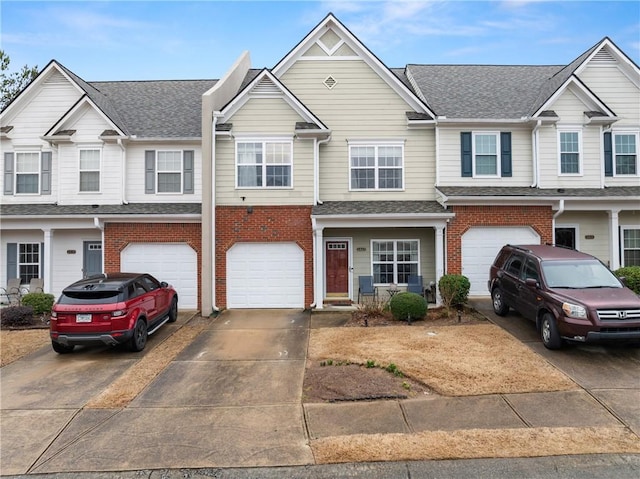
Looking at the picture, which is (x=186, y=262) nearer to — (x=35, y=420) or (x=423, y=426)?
(x=35, y=420)

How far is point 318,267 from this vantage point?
13617mm

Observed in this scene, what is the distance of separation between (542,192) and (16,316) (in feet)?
57.1

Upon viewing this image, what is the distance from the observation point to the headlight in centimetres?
793

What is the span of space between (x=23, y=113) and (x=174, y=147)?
6.04 metres

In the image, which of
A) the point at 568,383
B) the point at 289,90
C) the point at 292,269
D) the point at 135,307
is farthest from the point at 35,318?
the point at 568,383

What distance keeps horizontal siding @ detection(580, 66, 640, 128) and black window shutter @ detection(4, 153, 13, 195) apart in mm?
21956

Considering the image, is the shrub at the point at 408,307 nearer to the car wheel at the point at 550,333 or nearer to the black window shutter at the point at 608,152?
the car wheel at the point at 550,333

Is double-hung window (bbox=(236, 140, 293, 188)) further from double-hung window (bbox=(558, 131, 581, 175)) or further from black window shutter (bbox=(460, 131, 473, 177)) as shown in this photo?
double-hung window (bbox=(558, 131, 581, 175))

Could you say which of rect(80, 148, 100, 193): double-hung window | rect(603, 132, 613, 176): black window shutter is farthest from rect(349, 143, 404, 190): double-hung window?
rect(80, 148, 100, 193): double-hung window

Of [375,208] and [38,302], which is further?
[375,208]

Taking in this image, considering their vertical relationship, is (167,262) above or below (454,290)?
above

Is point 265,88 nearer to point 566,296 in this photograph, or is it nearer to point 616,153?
point 566,296

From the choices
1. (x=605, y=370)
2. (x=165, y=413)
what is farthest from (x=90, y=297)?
(x=605, y=370)

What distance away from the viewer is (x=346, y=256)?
1512 cm
